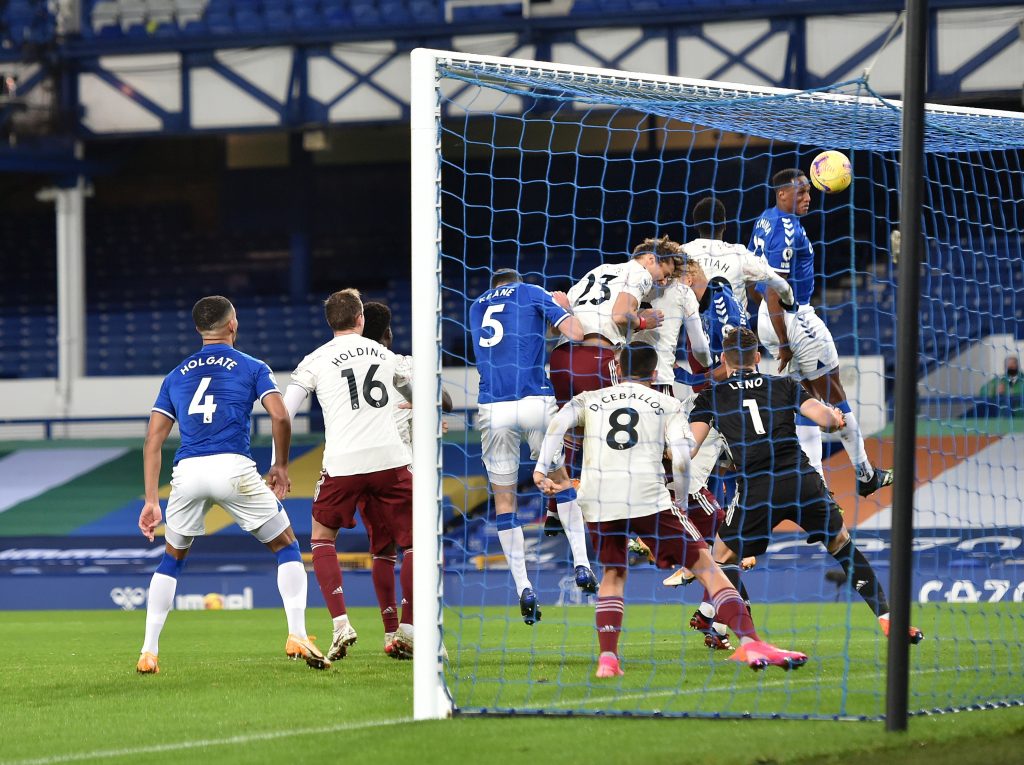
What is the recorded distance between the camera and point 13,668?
28.4 ft

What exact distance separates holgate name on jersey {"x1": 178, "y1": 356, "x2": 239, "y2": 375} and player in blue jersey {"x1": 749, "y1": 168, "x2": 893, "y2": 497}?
348cm

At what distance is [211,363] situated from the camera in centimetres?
757

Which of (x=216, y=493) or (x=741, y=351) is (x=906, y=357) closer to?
(x=741, y=351)

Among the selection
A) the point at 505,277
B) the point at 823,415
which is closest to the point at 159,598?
the point at 505,277

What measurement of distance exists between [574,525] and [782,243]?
2245 mm

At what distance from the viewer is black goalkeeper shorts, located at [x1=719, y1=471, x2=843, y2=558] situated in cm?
750

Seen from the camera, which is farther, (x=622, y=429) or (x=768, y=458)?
(x=768, y=458)

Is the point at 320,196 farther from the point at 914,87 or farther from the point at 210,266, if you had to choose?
the point at 914,87

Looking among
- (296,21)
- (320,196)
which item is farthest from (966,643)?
(320,196)

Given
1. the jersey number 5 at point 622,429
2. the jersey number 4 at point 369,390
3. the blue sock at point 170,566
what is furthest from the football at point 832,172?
the blue sock at point 170,566

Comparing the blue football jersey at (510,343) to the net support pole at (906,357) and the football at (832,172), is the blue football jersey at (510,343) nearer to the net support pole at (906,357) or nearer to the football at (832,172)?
the football at (832,172)

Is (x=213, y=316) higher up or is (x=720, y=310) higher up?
(x=720, y=310)

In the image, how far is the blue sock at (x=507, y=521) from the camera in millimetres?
8500

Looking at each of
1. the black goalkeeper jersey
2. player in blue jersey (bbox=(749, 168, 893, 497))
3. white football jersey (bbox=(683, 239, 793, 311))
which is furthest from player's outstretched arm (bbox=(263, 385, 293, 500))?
player in blue jersey (bbox=(749, 168, 893, 497))
